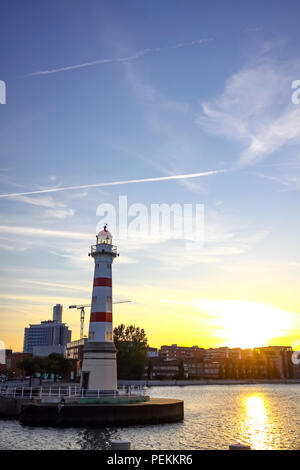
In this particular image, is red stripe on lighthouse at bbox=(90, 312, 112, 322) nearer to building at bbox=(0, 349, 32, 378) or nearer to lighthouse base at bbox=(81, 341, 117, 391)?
lighthouse base at bbox=(81, 341, 117, 391)

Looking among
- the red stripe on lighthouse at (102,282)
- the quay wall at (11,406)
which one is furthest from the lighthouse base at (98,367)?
the quay wall at (11,406)

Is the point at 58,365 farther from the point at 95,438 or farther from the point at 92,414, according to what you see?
the point at 95,438

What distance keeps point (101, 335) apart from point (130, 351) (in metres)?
115

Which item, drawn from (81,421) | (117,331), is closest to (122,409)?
(81,421)

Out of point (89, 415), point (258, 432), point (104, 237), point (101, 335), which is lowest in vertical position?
point (258, 432)

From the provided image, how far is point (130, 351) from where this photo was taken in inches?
6275

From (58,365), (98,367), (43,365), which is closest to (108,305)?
(98,367)

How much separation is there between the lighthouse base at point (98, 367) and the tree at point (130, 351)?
360 feet

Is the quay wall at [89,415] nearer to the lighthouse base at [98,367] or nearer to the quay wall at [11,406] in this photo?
the quay wall at [11,406]

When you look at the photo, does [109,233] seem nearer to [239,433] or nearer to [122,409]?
[122,409]

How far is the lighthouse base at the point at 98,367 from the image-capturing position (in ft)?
156

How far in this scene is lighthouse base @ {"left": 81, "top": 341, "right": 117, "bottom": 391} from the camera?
156ft
